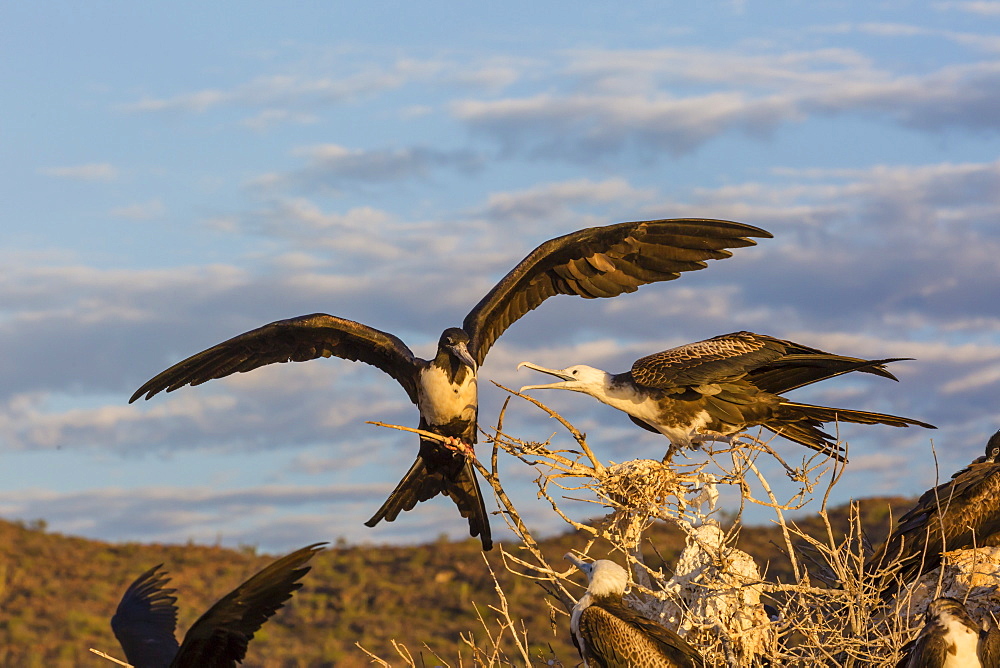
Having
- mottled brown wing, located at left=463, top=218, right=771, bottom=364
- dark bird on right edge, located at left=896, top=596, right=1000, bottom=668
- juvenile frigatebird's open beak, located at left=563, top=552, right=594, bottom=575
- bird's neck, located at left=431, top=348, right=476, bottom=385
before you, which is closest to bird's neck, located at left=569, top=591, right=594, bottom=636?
juvenile frigatebird's open beak, located at left=563, top=552, right=594, bottom=575

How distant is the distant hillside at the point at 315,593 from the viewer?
62.9 feet

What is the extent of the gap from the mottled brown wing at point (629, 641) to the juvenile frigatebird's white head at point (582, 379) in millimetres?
1248

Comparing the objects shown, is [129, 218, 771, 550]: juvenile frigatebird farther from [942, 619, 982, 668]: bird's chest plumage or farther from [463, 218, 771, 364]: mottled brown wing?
[942, 619, 982, 668]: bird's chest plumage

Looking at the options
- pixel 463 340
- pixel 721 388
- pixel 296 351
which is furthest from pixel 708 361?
pixel 296 351

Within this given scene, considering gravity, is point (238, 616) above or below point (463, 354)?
below

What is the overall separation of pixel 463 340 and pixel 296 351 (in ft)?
4.45

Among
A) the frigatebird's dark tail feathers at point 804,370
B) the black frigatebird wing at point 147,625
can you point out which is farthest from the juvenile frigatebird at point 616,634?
the black frigatebird wing at point 147,625

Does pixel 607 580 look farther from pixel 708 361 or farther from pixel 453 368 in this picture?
pixel 453 368

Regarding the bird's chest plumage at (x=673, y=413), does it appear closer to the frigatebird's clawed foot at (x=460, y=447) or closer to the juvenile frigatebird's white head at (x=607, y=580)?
the juvenile frigatebird's white head at (x=607, y=580)

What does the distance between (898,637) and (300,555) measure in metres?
2.57

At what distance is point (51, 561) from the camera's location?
78.0 feet

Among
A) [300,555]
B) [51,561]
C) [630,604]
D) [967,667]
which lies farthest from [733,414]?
[51,561]

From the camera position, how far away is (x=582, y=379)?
21.0ft

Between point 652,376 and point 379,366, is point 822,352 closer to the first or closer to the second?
point 652,376
